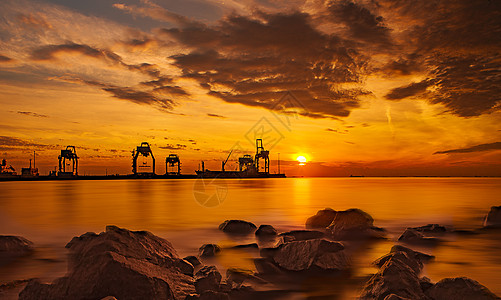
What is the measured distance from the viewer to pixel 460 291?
5.12 metres

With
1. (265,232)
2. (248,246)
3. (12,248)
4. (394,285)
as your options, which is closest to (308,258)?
(394,285)

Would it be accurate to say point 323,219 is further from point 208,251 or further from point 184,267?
point 184,267

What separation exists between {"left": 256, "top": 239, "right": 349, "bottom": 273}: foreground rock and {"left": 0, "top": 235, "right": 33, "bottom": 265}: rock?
7331mm

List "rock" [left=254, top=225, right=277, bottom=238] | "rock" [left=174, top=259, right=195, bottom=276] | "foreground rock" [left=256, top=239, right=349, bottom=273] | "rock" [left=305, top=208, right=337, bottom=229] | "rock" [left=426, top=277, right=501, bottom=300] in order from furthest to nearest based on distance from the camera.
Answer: "rock" [left=305, top=208, right=337, bottom=229], "rock" [left=254, top=225, right=277, bottom=238], "foreground rock" [left=256, top=239, right=349, bottom=273], "rock" [left=174, top=259, right=195, bottom=276], "rock" [left=426, top=277, right=501, bottom=300]

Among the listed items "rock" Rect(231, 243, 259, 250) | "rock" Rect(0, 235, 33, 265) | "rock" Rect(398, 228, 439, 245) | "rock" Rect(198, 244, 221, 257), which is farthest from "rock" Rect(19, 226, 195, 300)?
"rock" Rect(398, 228, 439, 245)

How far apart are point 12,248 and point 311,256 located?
8.98 meters

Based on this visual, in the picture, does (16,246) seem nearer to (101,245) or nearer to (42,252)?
(42,252)

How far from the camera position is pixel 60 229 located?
17.3 meters

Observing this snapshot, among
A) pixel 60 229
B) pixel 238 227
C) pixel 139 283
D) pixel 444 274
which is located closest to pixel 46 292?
pixel 139 283

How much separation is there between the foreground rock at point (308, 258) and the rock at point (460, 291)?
287cm

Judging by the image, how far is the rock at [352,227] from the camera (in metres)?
12.8

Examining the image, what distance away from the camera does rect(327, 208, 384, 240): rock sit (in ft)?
42.1

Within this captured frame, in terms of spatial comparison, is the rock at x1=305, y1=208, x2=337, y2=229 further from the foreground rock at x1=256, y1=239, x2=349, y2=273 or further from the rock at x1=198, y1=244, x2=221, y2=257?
the foreground rock at x1=256, y1=239, x2=349, y2=273

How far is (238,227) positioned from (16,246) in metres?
7.94
